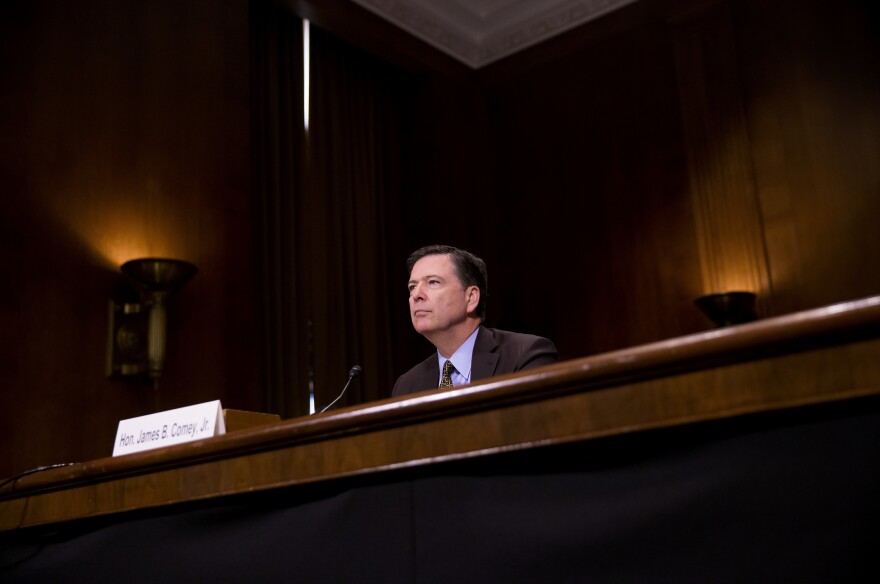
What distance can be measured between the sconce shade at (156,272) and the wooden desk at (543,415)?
2.42 metres

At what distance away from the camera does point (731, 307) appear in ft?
17.3

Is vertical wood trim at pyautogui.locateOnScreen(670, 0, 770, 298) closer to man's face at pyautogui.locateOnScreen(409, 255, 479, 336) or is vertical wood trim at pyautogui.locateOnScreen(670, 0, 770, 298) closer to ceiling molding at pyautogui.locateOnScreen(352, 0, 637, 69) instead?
ceiling molding at pyautogui.locateOnScreen(352, 0, 637, 69)

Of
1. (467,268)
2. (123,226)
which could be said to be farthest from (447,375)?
(123,226)

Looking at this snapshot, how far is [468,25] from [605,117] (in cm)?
133

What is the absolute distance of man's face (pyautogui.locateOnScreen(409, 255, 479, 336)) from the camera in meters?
3.23

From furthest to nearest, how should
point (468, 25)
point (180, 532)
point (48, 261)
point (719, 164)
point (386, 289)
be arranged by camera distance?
1. point (468, 25)
2. point (386, 289)
3. point (719, 164)
4. point (48, 261)
5. point (180, 532)

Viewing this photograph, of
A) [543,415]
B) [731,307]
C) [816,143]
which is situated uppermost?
[816,143]

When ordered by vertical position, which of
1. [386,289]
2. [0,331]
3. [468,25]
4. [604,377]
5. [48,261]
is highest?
[468,25]

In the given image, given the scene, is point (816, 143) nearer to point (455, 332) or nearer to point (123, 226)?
point (455, 332)

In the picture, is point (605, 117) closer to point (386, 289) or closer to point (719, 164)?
point (719, 164)

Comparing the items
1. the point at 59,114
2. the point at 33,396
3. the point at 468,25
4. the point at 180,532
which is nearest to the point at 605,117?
the point at 468,25

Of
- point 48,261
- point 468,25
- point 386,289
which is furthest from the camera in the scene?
point 468,25

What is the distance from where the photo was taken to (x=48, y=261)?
3939mm

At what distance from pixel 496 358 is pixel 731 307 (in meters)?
2.74
